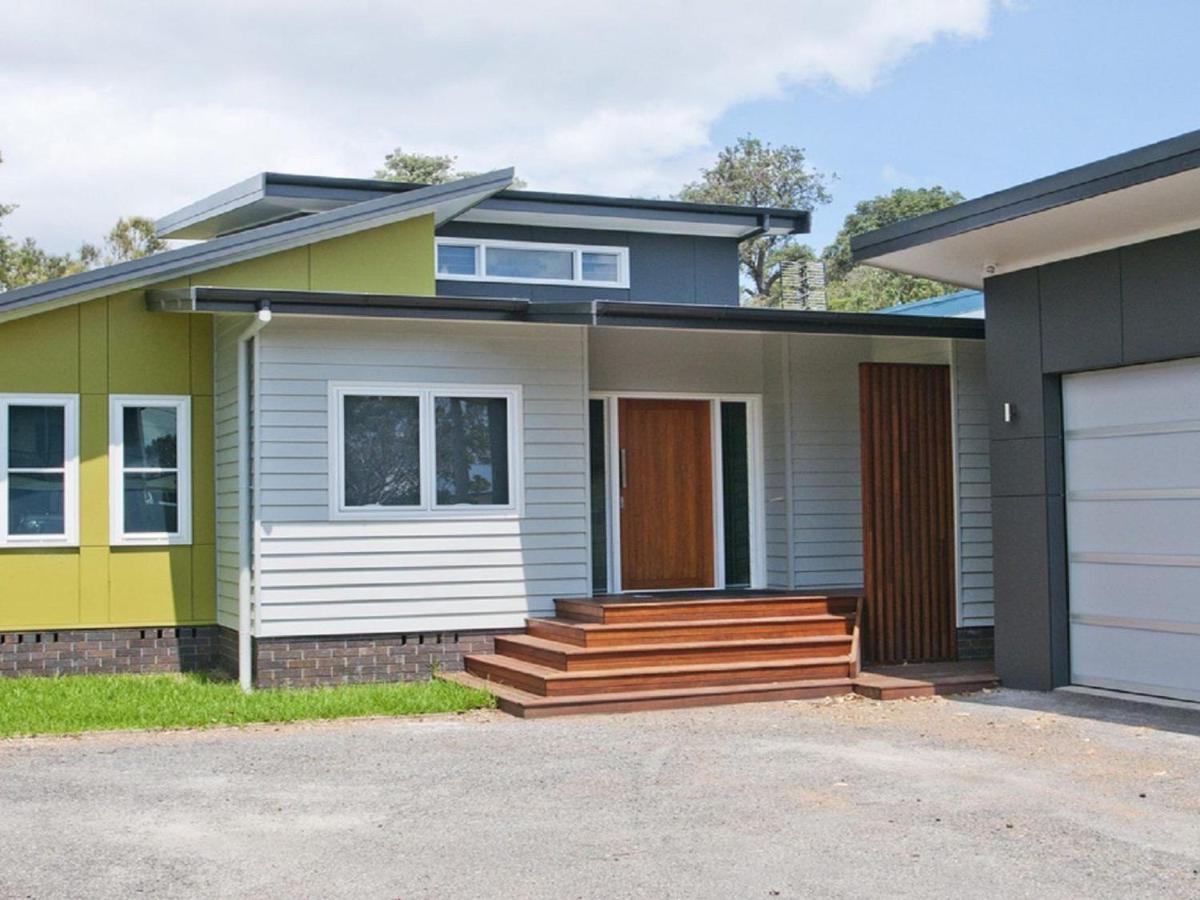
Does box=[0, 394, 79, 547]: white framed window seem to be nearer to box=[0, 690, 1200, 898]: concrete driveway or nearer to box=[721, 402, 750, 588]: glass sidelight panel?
box=[0, 690, 1200, 898]: concrete driveway

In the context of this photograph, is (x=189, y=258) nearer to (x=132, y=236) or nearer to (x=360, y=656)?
(x=360, y=656)

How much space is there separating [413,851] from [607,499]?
22.7 feet

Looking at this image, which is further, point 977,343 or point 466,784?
point 977,343

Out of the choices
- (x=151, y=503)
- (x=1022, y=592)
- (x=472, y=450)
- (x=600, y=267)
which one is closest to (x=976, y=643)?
(x=1022, y=592)

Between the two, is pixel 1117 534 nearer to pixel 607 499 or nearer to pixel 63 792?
pixel 607 499

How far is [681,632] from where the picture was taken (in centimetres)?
1108

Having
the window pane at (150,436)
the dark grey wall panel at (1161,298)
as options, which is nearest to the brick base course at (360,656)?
the window pane at (150,436)

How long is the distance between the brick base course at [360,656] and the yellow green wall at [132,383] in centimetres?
161

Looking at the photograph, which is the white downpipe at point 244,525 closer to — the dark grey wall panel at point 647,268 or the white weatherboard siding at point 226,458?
the white weatherboard siding at point 226,458

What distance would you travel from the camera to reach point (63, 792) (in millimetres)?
7352

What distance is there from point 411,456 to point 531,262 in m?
4.59

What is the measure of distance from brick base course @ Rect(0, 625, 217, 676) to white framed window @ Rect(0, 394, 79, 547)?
0.80 meters

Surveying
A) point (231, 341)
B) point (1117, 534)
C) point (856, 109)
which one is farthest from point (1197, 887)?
point (856, 109)

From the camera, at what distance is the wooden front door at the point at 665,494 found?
12.9m
